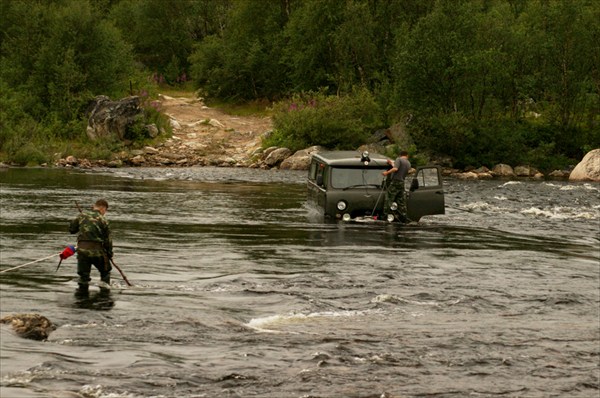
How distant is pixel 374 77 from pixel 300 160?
1168 cm

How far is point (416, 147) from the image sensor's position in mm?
54031


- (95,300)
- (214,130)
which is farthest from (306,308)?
(214,130)

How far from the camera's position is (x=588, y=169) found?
5106 cm

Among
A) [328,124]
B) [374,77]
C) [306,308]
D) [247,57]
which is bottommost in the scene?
[306,308]

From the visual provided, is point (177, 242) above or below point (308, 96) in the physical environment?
below

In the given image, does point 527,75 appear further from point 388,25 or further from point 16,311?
point 16,311

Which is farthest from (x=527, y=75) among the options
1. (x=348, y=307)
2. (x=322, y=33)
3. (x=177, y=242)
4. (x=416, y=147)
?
(x=348, y=307)

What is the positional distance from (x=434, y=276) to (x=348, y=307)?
3757 millimetres

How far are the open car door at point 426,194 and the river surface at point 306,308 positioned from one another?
600mm

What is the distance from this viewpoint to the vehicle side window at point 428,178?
2788 centimetres

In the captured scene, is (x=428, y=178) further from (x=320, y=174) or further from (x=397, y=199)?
(x=320, y=174)

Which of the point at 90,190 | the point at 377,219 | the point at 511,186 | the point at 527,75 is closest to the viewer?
the point at 377,219

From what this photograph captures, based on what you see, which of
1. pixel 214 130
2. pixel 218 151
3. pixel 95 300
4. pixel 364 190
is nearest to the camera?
pixel 95 300

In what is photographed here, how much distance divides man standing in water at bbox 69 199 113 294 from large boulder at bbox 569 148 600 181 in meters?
37.5
